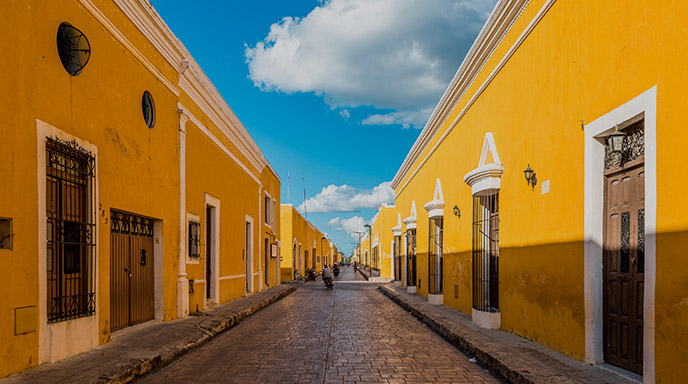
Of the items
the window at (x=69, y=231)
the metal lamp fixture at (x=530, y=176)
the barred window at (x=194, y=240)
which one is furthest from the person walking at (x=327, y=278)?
the window at (x=69, y=231)

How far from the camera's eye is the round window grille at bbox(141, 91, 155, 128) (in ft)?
31.6

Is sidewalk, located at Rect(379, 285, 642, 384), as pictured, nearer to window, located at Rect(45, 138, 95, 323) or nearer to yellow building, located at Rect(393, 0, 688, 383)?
yellow building, located at Rect(393, 0, 688, 383)

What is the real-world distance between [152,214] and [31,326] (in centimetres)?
410

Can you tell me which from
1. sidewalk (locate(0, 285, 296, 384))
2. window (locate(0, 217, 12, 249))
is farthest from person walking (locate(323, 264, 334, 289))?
window (locate(0, 217, 12, 249))

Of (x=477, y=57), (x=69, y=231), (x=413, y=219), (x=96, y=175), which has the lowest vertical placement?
(x=413, y=219)

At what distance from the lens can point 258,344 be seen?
902cm

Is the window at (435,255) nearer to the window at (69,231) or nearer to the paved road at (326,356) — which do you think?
the paved road at (326,356)

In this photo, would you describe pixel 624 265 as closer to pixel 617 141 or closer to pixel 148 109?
pixel 617 141

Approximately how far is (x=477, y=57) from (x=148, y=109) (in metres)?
6.38

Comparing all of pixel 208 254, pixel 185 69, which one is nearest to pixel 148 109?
pixel 185 69

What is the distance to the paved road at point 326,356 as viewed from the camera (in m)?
6.44

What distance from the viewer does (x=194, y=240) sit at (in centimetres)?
1263

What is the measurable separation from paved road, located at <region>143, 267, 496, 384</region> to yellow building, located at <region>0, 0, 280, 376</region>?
4.71 feet

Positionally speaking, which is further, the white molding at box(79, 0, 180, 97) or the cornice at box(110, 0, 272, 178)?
the cornice at box(110, 0, 272, 178)
